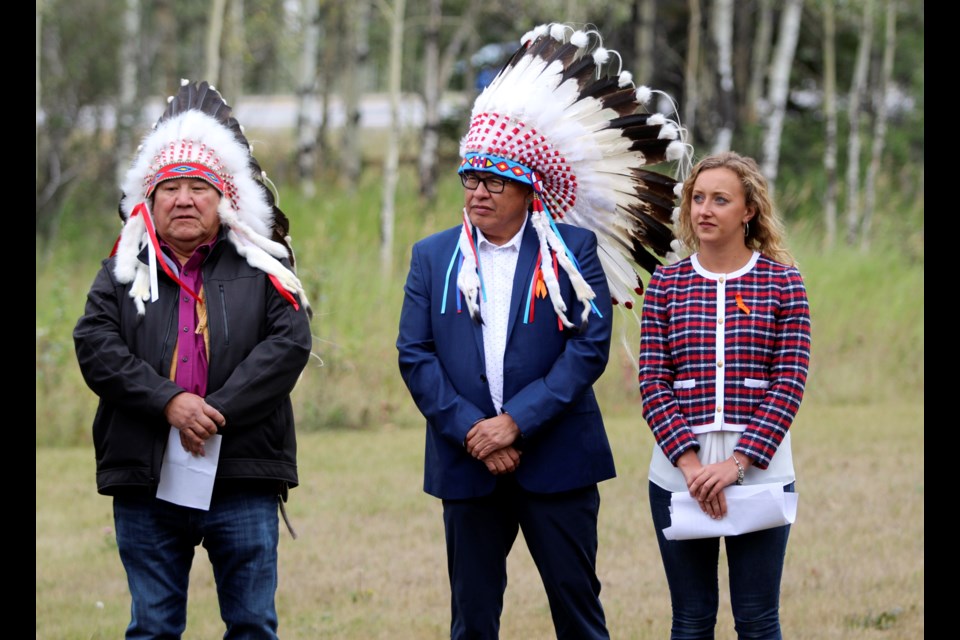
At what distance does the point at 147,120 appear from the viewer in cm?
1912

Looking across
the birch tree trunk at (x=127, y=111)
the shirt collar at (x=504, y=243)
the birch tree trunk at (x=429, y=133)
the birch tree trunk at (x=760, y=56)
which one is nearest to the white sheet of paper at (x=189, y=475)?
the shirt collar at (x=504, y=243)

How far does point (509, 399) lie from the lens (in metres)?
3.85

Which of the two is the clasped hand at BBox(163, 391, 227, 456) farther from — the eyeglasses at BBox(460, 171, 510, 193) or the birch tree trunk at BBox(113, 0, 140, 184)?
the birch tree trunk at BBox(113, 0, 140, 184)

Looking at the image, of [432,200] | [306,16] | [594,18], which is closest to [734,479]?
[432,200]

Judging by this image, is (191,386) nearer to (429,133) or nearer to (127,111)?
(429,133)

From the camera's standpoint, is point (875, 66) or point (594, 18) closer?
point (594, 18)

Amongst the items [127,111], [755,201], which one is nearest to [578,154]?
[755,201]

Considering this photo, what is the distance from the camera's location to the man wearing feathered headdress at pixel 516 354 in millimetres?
3816

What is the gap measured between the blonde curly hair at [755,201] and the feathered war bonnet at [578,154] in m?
0.26

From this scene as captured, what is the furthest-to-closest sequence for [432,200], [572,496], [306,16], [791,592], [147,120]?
[147,120] < [306,16] < [432,200] < [791,592] < [572,496]

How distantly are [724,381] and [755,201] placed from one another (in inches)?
23.0

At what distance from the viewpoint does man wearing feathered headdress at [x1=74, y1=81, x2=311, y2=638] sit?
3.73m

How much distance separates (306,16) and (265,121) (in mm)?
8763

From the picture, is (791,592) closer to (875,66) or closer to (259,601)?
(259,601)
